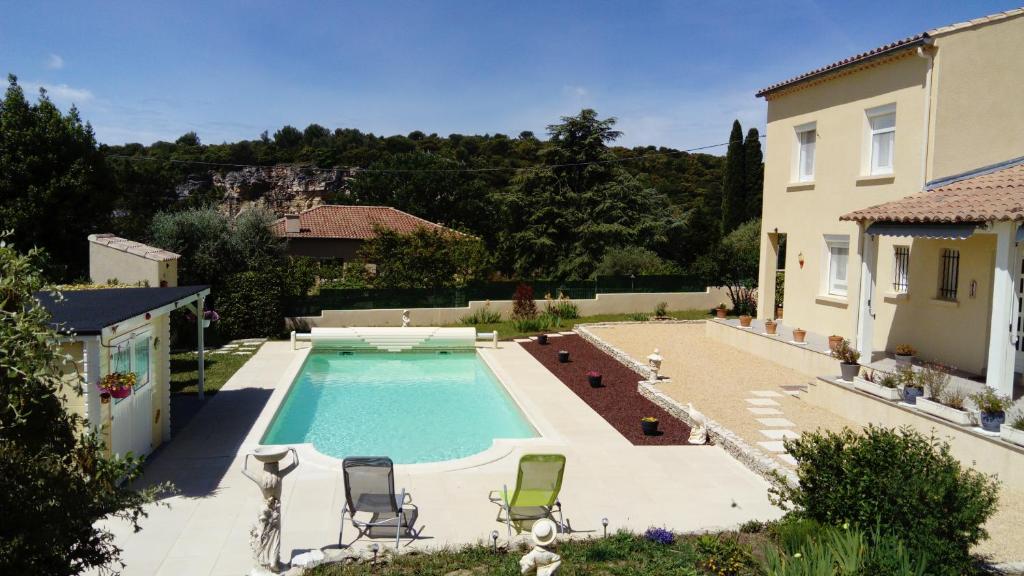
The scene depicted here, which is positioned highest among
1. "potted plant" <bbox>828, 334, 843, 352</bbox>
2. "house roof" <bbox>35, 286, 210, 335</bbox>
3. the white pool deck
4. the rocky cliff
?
the rocky cliff

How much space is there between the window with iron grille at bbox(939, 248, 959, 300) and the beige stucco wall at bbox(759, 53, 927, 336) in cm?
163

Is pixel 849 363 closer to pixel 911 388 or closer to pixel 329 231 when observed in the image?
pixel 911 388

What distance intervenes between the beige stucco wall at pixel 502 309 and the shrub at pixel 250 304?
124cm

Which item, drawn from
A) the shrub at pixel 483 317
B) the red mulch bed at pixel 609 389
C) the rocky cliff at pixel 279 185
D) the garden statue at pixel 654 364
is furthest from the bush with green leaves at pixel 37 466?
the rocky cliff at pixel 279 185

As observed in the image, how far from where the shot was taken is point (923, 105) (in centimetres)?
1548

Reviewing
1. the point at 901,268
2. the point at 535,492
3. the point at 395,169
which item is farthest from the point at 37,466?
the point at 395,169

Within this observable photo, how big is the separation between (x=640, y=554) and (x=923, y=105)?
13132mm

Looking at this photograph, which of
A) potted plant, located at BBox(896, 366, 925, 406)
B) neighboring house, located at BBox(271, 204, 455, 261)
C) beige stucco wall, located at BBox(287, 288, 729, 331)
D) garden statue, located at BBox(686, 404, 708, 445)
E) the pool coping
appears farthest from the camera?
neighboring house, located at BBox(271, 204, 455, 261)

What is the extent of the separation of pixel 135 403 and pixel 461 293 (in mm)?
17708

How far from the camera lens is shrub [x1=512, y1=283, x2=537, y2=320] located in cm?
2780

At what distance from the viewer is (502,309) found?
28.0 m

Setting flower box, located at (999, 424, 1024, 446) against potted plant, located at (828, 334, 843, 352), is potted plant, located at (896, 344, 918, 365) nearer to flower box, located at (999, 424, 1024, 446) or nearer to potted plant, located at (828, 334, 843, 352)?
potted plant, located at (828, 334, 843, 352)

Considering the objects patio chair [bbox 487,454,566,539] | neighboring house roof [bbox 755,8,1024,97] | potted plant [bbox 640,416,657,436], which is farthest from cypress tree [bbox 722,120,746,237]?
patio chair [bbox 487,454,566,539]

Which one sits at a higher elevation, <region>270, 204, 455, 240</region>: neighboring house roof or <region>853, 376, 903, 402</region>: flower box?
<region>270, 204, 455, 240</region>: neighboring house roof
